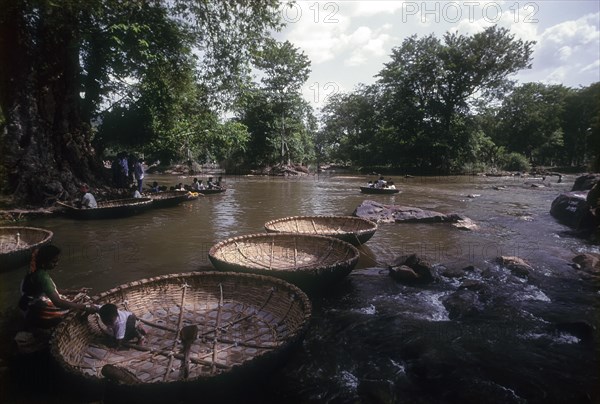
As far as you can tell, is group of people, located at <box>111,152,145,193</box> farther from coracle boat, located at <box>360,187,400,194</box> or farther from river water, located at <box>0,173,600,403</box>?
coracle boat, located at <box>360,187,400,194</box>

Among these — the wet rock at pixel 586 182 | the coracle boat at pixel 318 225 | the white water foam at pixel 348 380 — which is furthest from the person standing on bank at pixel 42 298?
the wet rock at pixel 586 182

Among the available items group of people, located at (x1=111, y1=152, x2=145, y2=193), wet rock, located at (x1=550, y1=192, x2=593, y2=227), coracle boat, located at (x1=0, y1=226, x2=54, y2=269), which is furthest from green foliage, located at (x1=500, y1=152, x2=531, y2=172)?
coracle boat, located at (x1=0, y1=226, x2=54, y2=269)

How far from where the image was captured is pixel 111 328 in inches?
147

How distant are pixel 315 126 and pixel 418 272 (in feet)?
150

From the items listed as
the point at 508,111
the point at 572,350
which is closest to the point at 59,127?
the point at 572,350

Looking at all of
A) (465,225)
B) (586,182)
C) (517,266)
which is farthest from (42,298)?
(586,182)

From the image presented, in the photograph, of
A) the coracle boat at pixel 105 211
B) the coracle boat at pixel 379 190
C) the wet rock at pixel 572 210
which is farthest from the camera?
the coracle boat at pixel 379 190

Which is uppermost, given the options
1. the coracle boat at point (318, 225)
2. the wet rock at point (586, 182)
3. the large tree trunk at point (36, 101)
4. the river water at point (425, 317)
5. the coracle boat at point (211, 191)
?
the large tree trunk at point (36, 101)

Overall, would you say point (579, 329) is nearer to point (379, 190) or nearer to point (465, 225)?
point (465, 225)

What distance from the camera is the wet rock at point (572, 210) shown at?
987 cm

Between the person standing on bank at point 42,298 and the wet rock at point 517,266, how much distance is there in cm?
688

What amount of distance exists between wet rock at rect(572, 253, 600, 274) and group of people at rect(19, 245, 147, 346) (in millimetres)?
7827

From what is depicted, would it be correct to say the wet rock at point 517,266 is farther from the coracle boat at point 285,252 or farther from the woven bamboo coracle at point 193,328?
the woven bamboo coracle at point 193,328

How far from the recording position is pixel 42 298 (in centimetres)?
376
